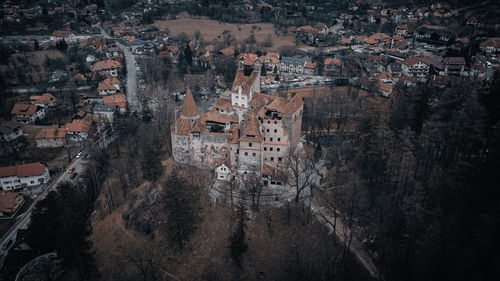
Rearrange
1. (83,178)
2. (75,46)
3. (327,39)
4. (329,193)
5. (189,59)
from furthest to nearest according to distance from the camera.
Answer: (327,39), (75,46), (189,59), (83,178), (329,193)

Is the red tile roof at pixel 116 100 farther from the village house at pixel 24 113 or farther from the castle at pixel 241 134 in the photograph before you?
the castle at pixel 241 134

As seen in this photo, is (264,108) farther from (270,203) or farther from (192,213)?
(192,213)

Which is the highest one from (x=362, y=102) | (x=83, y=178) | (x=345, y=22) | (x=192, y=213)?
(x=345, y=22)

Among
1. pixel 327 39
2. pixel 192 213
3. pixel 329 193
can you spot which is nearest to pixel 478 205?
pixel 329 193

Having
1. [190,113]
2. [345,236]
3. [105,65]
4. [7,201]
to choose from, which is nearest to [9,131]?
[7,201]

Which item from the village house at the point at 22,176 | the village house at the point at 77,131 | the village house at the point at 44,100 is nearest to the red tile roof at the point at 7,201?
the village house at the point at 22,176

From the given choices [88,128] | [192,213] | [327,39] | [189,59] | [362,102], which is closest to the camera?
[192,213]

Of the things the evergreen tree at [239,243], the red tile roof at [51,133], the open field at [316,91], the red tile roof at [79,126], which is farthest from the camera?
the open field at [316,91]

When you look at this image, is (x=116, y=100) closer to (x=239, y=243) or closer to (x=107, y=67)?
(x=107, y=67)
